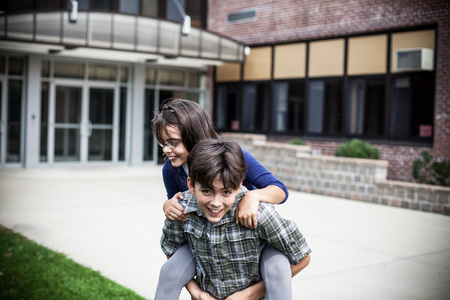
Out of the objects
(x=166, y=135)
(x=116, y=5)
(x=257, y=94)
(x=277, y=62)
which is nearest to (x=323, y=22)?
(x=277, y=62)

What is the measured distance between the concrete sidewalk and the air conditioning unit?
382cm

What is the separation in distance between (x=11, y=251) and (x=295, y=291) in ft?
10.2

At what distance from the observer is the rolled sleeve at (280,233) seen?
257 centimetres

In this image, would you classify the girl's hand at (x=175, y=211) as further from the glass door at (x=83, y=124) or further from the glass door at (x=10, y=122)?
the glass door at (x=83, y=124)

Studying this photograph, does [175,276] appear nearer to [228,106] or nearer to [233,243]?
[233,243]

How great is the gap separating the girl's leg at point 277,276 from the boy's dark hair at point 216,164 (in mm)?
408

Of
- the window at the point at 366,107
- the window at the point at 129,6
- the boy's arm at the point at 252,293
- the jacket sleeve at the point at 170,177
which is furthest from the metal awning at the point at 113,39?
the boy's arm at the point at 252,293

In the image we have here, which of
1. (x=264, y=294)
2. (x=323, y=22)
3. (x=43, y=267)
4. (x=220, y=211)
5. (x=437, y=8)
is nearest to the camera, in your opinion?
(x=220, y=211)

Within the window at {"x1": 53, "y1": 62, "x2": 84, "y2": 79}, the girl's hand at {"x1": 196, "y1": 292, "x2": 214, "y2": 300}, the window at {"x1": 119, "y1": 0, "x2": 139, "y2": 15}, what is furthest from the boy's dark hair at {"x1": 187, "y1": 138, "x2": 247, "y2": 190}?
the window at {"x1": 119, "y1": 0, "x2": 139, "y2": 15}

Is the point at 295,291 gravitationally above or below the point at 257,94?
below

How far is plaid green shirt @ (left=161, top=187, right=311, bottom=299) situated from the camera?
2.59 m

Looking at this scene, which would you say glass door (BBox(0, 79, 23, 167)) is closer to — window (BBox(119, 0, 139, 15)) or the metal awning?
the metal awning

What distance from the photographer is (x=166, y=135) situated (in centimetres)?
276

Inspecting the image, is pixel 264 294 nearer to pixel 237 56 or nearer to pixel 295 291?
pixel 295 291
